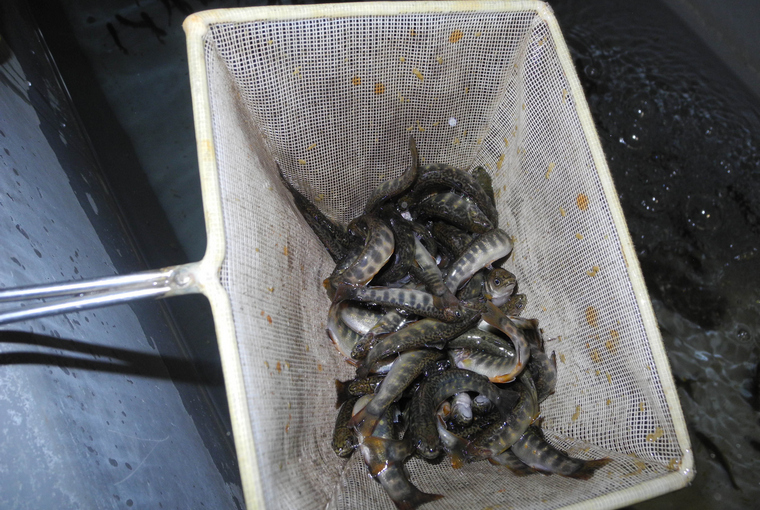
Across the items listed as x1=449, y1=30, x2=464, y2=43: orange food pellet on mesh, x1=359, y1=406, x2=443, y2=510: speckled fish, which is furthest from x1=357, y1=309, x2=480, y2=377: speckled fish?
x1=449, y1=30, x2=464, y2=43: orange food pellet on mesh

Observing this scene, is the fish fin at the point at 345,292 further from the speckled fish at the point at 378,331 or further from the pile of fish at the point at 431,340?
the speckled fish at the point at 378,331

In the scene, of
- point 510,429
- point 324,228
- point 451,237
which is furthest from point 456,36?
point 510,429

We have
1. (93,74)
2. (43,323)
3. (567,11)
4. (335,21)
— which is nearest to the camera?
(43,323)

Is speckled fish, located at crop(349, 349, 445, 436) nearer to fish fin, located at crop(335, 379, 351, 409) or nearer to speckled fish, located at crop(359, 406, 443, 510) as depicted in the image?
speckled fish, located at crop(359, 406, 443, 510)

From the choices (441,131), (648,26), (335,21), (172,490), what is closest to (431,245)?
(441,131)

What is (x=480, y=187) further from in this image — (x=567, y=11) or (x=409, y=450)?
(x=567, y=11)

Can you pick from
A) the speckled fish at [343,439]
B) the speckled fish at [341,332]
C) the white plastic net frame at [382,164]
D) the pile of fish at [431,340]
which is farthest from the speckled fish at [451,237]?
the speckled fish at [343,439]

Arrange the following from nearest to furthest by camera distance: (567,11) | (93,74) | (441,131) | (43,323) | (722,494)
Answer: (43,323) < (441,131) < (722,494) < (93,74) < (567,11)
